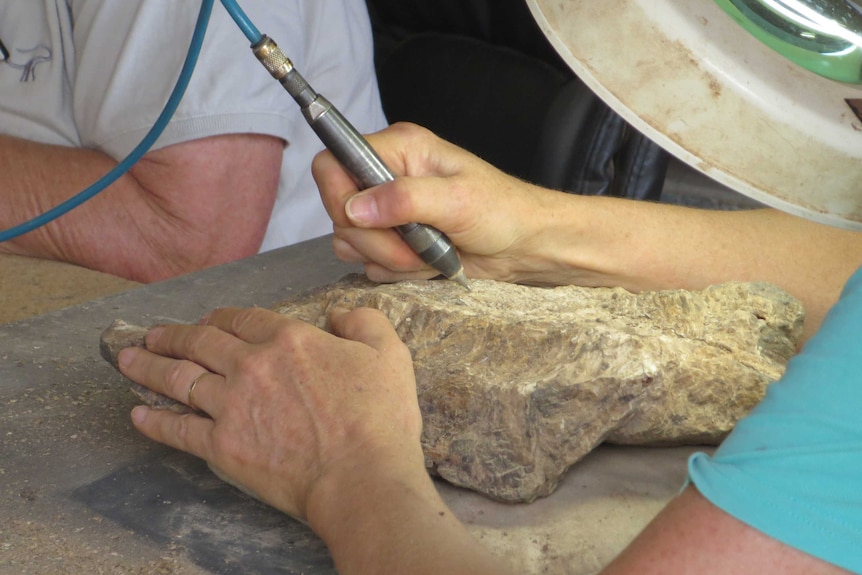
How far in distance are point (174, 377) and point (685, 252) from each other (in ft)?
2.07

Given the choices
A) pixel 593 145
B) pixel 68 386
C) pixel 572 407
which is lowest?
pixel 593 145

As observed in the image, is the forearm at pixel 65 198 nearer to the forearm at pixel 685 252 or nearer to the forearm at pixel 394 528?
the forearm at pixel 685 252

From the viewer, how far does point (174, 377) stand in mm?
859

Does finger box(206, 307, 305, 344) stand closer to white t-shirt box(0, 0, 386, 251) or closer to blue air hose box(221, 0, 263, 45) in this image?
blue air hose box(221, 0, 263, 45)

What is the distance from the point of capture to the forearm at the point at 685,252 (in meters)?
1.13

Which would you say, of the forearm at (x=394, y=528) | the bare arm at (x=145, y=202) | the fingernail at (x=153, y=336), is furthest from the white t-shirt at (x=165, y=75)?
the forearm at (x=394, y=528)

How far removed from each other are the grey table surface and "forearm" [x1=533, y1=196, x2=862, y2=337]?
0.92 feet

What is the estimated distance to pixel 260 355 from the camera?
0.82 metres

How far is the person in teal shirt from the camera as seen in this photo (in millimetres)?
499

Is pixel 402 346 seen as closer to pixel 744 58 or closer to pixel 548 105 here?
pixel 744 58

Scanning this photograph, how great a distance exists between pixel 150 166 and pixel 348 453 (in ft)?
3.19

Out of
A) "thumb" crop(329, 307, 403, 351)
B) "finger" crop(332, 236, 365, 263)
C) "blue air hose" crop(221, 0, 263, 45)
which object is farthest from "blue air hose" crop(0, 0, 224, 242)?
"thumb" crop(329, 307, 403, 351)

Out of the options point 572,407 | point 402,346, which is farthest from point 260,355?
point 572,407

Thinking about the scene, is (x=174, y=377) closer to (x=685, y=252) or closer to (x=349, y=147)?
(x=349, y=147)
